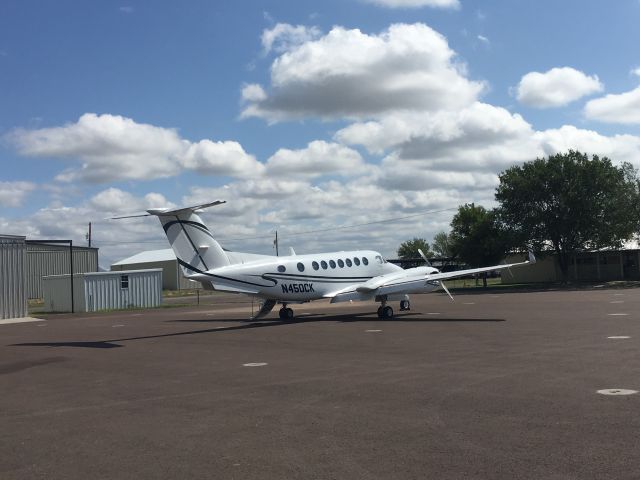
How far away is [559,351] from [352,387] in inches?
239

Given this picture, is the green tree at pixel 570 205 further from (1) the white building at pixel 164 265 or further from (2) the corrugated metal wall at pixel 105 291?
(1) the white building at pixel 164 265

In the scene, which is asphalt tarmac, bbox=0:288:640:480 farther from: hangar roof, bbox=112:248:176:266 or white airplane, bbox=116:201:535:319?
hangar roof, bbox=112:248:176:266

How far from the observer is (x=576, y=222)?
221 ft

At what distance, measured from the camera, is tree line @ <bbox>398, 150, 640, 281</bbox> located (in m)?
67.2

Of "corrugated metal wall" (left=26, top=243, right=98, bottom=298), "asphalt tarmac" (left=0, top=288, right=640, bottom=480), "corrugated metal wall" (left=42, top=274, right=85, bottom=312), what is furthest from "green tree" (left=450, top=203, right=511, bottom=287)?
"asphalt tarmac" (left=0, top=288, right=640, bottom=480)

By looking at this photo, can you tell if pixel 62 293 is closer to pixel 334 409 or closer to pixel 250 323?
pixel 250 323

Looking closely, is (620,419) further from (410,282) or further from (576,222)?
(576,222)

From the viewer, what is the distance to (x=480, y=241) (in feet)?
239

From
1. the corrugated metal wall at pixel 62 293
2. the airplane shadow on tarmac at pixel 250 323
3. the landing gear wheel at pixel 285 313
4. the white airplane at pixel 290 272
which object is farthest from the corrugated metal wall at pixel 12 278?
the landing gear wheel at pixel 285 313

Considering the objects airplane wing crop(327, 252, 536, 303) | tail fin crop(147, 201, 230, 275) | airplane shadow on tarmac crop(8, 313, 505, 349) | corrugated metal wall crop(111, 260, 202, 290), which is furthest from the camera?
corrugated metal wall crop(111, 260, 202, 290)

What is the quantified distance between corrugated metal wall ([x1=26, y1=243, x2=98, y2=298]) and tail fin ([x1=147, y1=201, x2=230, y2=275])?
6408cm

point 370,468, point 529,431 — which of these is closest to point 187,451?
point 370,468

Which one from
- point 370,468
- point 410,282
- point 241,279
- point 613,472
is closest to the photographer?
point 613,472

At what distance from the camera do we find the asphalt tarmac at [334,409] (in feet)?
22.5
